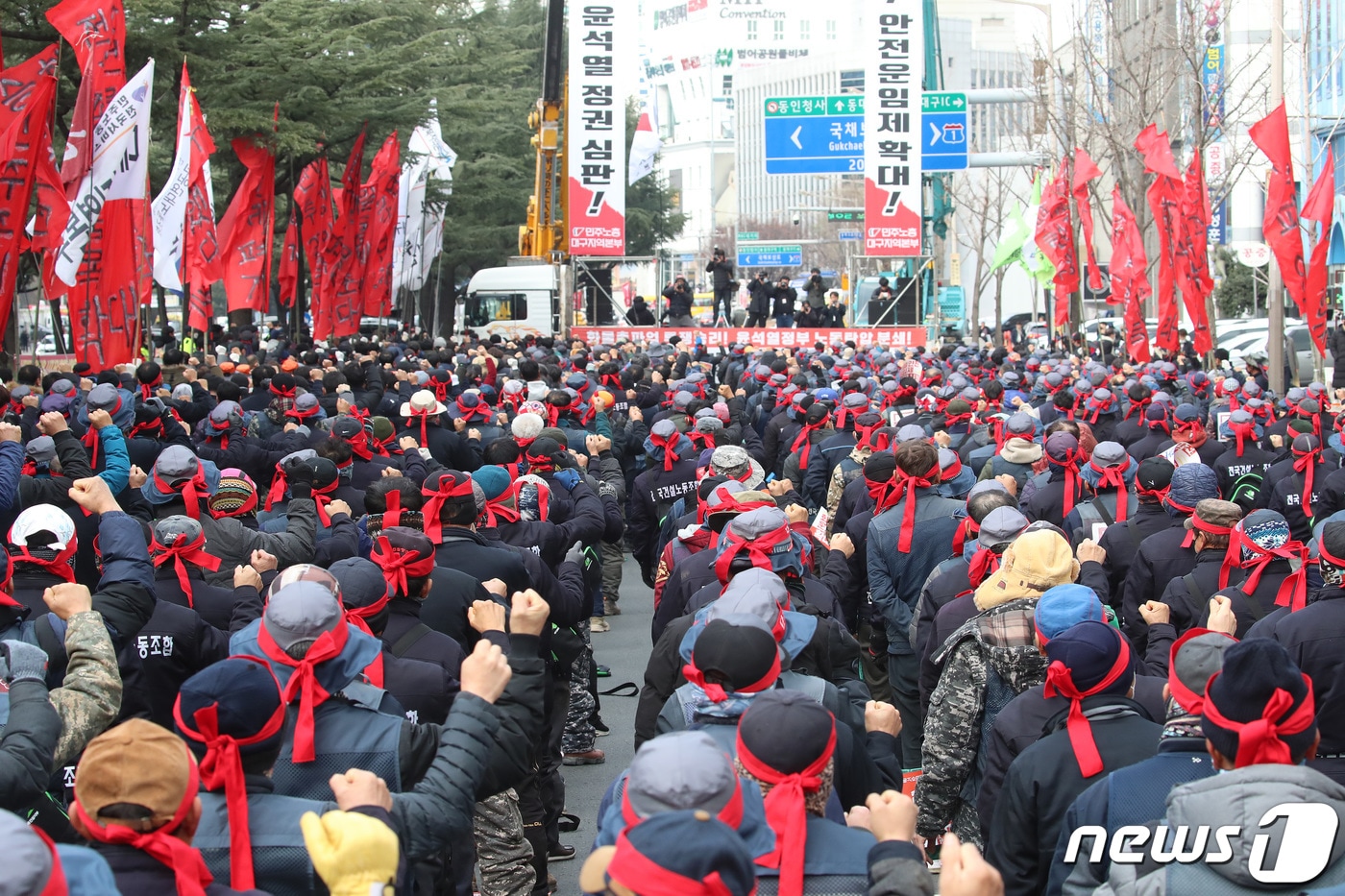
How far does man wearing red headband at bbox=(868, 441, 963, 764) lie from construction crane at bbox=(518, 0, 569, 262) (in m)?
25.3

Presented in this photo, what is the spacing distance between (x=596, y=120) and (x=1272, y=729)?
29.0 meters

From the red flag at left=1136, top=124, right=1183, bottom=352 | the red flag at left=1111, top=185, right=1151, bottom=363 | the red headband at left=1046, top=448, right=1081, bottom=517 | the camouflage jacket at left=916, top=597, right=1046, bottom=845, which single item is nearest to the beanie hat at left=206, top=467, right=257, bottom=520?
the camouflage jacket at left=916, top=597, right=1046, bottom=845

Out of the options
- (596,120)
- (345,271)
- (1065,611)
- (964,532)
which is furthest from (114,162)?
(596,120)

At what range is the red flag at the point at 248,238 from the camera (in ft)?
65.9

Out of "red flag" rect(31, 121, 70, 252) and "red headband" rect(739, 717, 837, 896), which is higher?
"red flag" rect(31, 121, 70, 252)

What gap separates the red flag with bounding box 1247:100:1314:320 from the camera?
652 inches

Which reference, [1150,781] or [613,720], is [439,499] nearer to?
[1150,781]

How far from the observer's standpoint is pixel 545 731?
6.48 m

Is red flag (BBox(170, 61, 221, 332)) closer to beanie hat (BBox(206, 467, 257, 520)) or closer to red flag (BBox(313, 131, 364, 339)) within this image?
red flag (BBox(313, 131, 364, 339))

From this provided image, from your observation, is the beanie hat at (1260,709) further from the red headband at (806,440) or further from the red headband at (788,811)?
the red headband at (806,440)

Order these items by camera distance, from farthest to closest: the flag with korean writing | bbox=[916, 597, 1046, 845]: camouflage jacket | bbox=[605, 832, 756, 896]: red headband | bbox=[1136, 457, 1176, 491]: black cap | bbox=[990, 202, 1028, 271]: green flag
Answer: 1. bbox=[990, 202, 1028, 271]: green flag
2. the flag with korean writing
3. bbox=[1136, 457, 1176, 491]: black cap
4. bbox=[916, 597, 1046, 845]: camouflage jacket
5. bbox=[605, 832, 756, 896]: red headband

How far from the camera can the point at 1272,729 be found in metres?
3.21

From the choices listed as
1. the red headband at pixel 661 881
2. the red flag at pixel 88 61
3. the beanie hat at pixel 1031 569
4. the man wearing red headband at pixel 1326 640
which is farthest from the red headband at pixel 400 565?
the red flag at pixel 88 61

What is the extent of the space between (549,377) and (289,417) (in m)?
4.96
